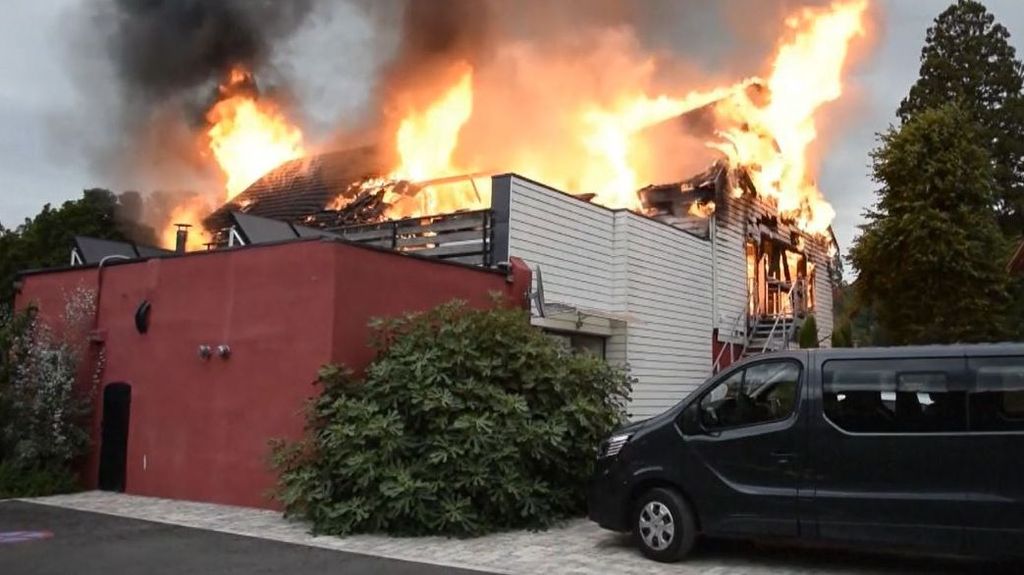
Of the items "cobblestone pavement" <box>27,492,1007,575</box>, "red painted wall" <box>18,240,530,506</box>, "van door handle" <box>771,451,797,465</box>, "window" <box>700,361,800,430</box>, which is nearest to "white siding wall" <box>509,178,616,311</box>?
"red painted wall" <box>18,240,530,506</box>

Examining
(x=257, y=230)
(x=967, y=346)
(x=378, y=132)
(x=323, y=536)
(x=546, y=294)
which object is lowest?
(x=323, y=536)

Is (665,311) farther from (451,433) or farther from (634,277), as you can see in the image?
(451,433)

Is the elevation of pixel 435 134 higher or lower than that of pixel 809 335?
higher

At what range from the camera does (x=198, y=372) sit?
1139cm

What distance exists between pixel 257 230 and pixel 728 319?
34.2 feet

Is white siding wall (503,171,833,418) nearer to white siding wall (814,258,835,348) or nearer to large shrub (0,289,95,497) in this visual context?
white siding wall (814,258,835,348)

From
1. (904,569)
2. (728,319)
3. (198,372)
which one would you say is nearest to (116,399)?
(198,372)

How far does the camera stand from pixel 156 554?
7875mm

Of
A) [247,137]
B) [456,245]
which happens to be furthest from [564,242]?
[247,137]

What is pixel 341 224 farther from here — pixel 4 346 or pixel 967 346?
pixel 967 346

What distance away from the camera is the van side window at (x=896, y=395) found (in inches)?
259

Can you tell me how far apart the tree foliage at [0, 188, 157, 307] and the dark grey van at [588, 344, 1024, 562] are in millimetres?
23271

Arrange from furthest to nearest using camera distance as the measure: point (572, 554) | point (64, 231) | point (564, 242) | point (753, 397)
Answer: point (64, 231), point (564, 242), point (572, 554), point (753, 397)

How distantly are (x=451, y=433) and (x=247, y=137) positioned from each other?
65.0 feet
